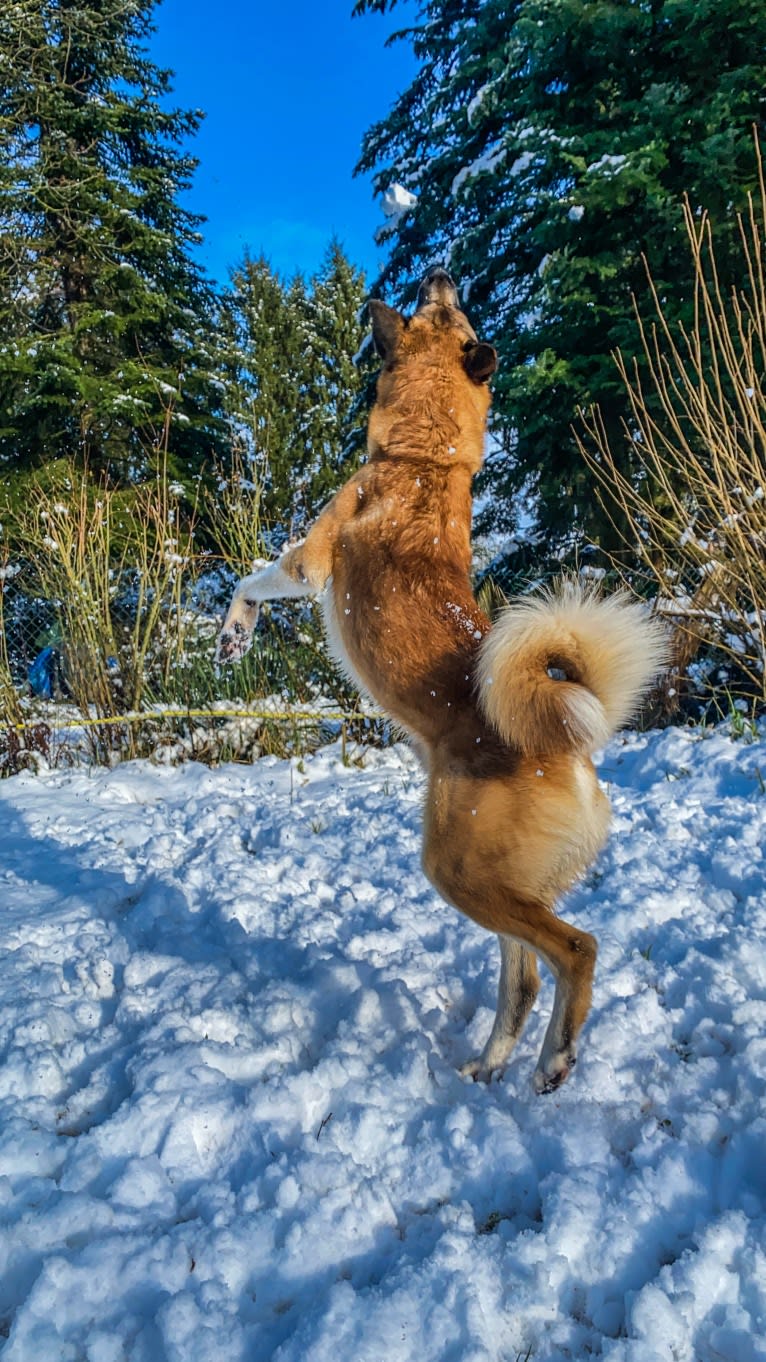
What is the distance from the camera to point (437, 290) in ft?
9.71

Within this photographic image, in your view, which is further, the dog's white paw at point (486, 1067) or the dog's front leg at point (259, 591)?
the dog's front leg at point (259, 591)

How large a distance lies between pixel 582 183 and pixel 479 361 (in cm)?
616

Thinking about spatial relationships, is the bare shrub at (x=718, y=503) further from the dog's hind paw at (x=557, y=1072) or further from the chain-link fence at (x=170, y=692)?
the dog's hind paw at (x=557, y=1072)

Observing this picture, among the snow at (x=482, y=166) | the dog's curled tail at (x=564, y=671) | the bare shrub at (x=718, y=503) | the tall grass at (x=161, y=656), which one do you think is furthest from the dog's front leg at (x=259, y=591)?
the snow at (x=482, y=166)

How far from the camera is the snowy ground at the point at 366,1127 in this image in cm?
133

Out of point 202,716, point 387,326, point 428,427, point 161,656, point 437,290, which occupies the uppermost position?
point 437,290

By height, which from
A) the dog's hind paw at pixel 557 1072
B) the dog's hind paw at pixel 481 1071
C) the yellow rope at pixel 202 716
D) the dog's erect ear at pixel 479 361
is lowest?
the dog's hind paw at pixel 481 1071

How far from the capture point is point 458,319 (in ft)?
9.38

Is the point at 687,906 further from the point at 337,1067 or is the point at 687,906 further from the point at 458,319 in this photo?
the point at 458,319

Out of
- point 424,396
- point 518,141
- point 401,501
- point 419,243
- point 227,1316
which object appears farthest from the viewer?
point 419,243

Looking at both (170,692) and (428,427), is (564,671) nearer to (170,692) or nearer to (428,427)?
(428,427)

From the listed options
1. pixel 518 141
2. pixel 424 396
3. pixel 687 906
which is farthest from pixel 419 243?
pixel 687 906

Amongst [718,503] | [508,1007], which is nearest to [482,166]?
[718,503]

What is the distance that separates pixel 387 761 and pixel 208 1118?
11.6ft
